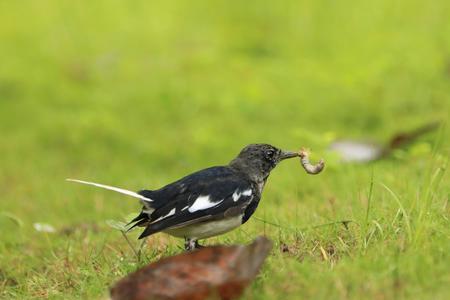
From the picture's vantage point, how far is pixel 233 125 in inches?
433

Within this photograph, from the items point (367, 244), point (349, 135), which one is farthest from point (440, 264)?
point (349, 135)

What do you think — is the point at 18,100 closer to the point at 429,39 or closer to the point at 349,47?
the point at 349,47

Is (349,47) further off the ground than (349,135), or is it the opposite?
(349,47)

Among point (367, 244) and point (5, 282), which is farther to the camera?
point (5, 282)

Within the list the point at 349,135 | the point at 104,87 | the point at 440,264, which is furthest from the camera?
the point at 104,87

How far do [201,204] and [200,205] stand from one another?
0.04 ft

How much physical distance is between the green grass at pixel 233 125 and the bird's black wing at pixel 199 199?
0.40 meters

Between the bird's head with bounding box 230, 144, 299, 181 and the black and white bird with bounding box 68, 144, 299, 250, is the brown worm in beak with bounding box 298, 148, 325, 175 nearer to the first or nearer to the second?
the bird's head with bounding box 230, 144, 299, 181

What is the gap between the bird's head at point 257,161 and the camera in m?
5.51

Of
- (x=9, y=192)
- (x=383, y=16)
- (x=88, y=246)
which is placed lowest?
(x=88, y=246)

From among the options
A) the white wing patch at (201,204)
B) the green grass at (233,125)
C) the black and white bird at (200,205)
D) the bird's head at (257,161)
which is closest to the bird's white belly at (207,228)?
the black and white bird at (200,205)

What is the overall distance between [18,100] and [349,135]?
16.8 ft

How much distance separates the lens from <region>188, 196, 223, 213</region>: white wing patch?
4.88 m

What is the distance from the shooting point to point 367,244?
15.5 feet
